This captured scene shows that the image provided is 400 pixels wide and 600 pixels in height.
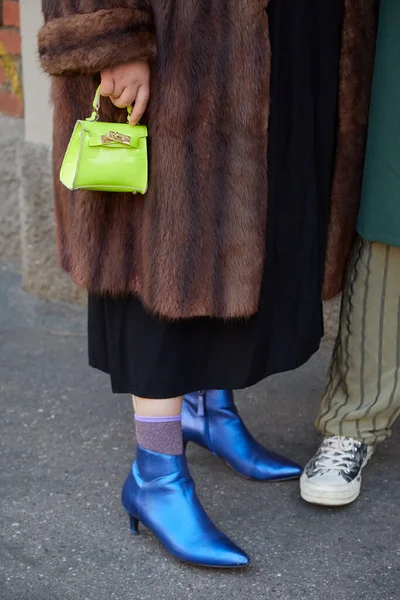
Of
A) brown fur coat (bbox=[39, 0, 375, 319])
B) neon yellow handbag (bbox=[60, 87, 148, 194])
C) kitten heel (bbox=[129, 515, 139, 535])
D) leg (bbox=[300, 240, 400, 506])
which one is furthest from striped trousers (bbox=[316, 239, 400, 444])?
neon yellow handbag (bbox=[60, 87, 148, 194])

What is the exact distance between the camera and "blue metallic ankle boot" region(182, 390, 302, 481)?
7.80ft

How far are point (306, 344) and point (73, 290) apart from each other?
65.4 inches

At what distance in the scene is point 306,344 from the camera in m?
2.16

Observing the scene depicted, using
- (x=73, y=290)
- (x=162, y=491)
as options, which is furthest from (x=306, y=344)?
(x=73, y=290)

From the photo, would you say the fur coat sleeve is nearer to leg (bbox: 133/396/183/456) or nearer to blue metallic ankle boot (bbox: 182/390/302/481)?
leg (bbox: 133/396/183/456)

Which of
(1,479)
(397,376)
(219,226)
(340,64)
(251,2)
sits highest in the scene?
(251,2)

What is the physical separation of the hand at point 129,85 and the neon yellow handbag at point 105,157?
3 centimetres

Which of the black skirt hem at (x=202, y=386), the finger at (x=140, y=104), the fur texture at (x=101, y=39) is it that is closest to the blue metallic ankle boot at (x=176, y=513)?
the black skirt hem at (x=202, y=386)

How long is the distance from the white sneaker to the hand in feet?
3.29

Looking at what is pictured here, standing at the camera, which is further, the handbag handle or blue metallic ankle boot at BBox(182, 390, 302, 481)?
blue metallic ankle boot at BBox(182, 390, 302, 481)

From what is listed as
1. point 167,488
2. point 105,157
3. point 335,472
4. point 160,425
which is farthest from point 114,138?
point 335,472

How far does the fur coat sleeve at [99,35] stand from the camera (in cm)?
171

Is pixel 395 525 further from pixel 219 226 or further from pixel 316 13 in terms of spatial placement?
pixel 316 13

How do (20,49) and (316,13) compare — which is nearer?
(316,13)
